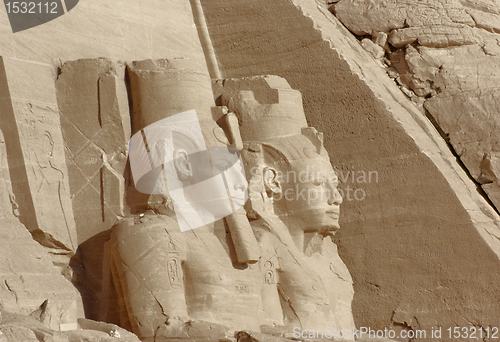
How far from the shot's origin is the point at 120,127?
695cm

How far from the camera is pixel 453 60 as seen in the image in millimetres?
8852

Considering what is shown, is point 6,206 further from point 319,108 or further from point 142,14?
point 319,108

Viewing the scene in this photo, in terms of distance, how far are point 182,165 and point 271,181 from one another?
96cm

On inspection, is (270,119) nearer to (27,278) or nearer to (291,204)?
(291,204)

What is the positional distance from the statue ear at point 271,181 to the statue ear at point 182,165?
85 centimetres

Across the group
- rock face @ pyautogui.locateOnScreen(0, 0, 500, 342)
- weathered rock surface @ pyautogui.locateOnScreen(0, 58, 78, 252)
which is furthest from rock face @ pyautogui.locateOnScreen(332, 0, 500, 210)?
weathered rock surface @ pyautogui.locateOnScreen(0, 58, 78, 252)

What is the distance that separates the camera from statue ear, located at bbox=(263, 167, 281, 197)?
7.33 m

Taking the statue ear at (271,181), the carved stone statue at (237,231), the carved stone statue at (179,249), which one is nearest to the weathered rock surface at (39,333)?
the carved stone statue at (179,249)

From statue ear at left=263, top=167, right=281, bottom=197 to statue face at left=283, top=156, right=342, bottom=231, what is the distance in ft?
0.24

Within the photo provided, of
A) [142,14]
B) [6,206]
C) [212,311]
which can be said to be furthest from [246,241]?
[142,14]

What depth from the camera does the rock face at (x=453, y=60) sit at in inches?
328

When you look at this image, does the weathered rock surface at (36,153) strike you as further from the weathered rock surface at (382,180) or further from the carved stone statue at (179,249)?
the weathered rock surface at (382,180)

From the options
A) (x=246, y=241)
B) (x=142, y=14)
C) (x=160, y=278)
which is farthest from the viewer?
(x=142, y=14)

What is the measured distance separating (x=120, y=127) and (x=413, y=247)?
298cm
